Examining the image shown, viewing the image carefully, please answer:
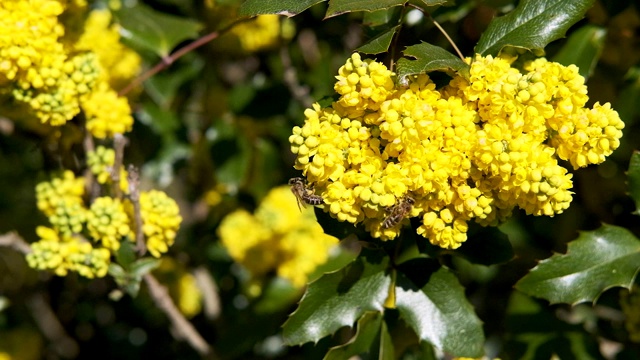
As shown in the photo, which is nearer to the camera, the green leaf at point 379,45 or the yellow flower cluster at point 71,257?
the green leaf at point 379,45

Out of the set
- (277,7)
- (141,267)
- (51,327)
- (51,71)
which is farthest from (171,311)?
(51,327)

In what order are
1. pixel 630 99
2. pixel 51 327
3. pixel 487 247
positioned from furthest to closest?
pixel 51 327, pixel 630 99, pixel 487 247

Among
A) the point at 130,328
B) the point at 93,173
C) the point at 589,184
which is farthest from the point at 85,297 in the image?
the point at 589,184

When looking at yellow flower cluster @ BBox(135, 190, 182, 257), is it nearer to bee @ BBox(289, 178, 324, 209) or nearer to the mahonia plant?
the mahonia plant

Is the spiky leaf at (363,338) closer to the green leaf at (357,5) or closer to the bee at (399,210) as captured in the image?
the bee at (399,210)

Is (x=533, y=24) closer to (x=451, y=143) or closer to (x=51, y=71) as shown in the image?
(x=451, y=143)

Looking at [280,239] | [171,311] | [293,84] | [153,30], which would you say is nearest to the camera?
[171,311]

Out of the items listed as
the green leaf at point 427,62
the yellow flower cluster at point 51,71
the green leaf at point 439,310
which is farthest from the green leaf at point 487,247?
the yellow flower cluster at point 51,71

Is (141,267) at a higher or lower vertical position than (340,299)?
higher
